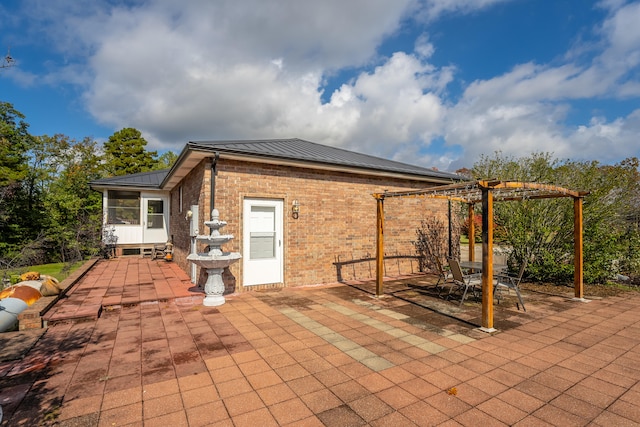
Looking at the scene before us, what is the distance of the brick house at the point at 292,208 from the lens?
7.02 m

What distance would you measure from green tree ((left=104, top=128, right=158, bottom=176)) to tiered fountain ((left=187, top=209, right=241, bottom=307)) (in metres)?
28.2

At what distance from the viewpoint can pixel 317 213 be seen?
27.1 ft

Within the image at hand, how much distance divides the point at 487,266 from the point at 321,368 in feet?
10.7

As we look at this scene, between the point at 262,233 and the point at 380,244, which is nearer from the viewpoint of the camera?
the point at 380,244

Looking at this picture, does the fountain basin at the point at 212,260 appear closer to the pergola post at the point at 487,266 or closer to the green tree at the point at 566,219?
the pergola post at the point at 487,266

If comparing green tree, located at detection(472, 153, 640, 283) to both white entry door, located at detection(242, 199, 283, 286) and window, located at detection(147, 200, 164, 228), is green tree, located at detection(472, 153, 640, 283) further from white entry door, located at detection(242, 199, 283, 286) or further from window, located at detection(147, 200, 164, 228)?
window, located at detection(147, 200, 164, 228)

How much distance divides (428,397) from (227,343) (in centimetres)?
270

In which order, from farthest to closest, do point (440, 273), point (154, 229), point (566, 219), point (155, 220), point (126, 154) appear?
1. point (126, 154)
2. point (155, 220)
3. point (154, 229)
4. point (566, 219)
5. point (440, 273)

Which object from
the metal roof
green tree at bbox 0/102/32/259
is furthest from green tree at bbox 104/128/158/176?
the metal roof

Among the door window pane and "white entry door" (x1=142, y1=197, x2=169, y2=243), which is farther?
"white entry door" (x1=142, y1=197, x2=169, y2=243)

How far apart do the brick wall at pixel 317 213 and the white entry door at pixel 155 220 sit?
568cm

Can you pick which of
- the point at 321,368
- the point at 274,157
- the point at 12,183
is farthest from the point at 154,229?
the point at 321,368

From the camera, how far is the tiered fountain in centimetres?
610

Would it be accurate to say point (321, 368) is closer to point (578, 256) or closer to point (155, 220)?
point (578, 256)
